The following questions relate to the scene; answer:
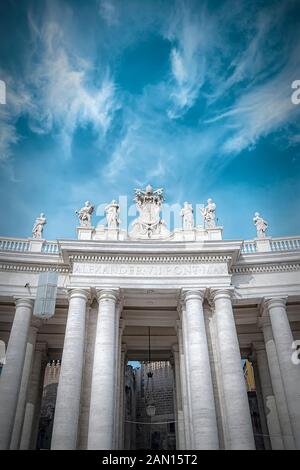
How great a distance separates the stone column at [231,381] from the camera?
610 inches

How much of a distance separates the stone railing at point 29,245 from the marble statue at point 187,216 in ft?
26.6

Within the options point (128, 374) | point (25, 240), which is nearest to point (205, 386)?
point (25, 240)

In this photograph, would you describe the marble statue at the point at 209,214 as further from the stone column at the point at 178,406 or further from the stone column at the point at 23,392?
the stone column at the point at 23,392

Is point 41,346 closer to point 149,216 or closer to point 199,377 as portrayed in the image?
point 149,216

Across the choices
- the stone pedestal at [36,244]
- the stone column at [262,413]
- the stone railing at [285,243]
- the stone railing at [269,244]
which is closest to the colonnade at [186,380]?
the stone column at [262,413]

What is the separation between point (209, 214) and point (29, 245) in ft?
37.6

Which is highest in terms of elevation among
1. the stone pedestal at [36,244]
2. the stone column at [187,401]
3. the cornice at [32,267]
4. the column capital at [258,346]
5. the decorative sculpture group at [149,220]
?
the decorative sculpture group at [149,220]

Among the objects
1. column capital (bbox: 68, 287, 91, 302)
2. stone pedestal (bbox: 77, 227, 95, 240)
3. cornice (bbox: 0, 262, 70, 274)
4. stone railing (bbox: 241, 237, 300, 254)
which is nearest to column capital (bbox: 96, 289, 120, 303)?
column capital (bbox: 68, 287, 91, 302)

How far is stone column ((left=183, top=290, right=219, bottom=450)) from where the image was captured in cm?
1545

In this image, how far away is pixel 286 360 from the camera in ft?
58.5

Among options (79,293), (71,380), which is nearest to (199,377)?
(71,380)

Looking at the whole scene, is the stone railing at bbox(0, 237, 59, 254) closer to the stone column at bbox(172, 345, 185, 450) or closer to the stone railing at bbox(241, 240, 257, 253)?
the stone column at bbox(172, 345, 185, 450)

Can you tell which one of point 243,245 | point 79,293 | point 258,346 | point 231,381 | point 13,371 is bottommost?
point 231,381
